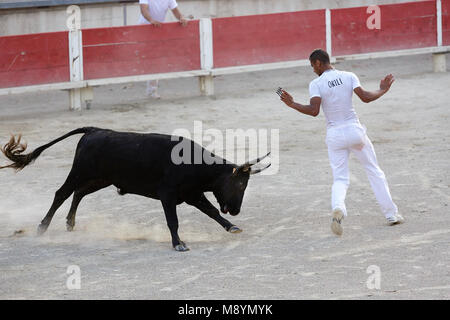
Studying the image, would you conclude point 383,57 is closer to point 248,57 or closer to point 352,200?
point 248,57

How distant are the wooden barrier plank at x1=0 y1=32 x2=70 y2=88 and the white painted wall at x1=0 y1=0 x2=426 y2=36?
230 centimetres

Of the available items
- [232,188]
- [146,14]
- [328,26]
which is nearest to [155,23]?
[146,14]

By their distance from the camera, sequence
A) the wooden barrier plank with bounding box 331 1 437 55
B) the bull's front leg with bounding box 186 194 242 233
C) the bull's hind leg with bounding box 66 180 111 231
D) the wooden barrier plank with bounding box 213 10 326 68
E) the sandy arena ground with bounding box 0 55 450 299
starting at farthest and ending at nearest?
1. the wooden barrier plank with bounding box 331 1 437 55
2. the wooden barrier plank with bounding box 213 10 326 68
3. the bull's hind leg with bounding box 66 180 111 231
4. the bull's front leg with bounding box 186 194 242 233
5. the sandy arena ground with bounding box 0 55 450 299

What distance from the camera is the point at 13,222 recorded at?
784 centimetres

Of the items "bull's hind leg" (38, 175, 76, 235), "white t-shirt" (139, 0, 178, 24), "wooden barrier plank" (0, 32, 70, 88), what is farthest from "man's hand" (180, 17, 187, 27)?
"bull's hind leg" (38, 175, 76, 235)

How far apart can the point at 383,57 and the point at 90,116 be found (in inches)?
222

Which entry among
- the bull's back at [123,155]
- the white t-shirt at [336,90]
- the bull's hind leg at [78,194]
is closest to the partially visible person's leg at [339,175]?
the white t-shirt at [336,90]

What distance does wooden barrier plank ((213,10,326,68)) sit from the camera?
14234 millimetres

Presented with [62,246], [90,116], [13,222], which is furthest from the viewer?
[90,116]

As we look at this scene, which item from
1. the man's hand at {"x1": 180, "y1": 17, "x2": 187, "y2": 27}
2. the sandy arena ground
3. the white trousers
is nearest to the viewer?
the sandy arena ground

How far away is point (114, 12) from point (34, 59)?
2.96 meters

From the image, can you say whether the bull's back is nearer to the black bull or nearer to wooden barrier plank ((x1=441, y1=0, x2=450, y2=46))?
the black bull

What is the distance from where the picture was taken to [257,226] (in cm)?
748
